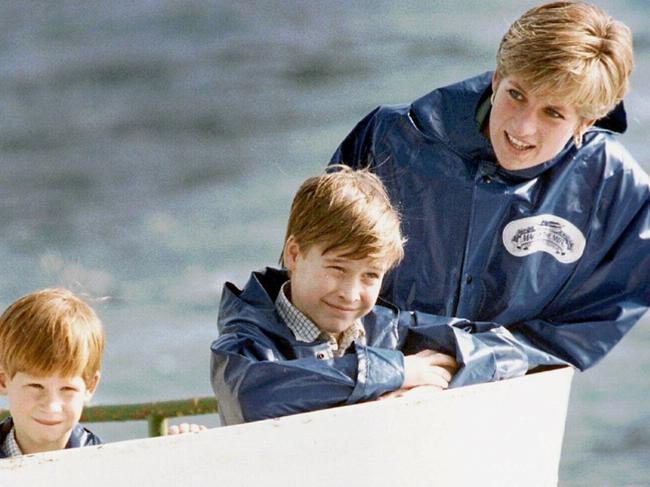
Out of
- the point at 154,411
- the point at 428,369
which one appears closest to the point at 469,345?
the point at 428,369

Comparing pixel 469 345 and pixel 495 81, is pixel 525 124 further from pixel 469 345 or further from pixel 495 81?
pixel 469 345

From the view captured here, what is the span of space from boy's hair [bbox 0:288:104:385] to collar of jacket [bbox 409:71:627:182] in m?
0.91

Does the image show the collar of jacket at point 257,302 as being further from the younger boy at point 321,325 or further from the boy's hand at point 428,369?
the boy's hand at point 428,369

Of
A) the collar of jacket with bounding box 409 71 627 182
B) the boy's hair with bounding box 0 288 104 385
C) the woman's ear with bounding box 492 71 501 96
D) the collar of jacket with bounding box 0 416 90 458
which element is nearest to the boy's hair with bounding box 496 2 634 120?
the woman's ear with bounding box 492 71 501 96

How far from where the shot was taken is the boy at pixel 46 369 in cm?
231

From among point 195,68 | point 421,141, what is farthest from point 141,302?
point 421,141

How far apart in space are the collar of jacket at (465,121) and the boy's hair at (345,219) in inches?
16.5

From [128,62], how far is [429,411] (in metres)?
6.70

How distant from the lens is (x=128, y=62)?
→ 8.70 meters

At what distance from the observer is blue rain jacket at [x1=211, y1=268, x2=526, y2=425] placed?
2381 mm

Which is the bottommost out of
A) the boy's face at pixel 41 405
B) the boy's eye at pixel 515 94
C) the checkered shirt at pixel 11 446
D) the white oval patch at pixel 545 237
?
the checkered shirt at pixel 11 446

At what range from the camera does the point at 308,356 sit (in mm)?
2486

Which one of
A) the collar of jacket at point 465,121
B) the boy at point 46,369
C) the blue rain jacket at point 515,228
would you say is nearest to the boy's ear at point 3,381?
the boy at point 46,369

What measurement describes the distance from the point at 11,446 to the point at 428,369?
0.71 meters
